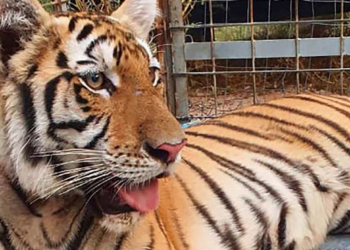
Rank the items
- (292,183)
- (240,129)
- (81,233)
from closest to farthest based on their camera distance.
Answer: (81,233)
(292,183)
(240,129)

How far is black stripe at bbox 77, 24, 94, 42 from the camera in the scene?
1.91 meters

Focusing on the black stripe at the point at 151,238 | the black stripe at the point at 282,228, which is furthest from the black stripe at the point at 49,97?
the black stripe at the point at 282,228

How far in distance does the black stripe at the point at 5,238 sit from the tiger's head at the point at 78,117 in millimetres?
123

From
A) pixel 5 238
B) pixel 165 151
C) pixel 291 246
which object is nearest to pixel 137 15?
pixel 165 151

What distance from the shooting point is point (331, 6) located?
5.83 meters

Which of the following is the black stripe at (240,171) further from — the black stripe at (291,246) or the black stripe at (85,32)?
the black stripe at (85,32)

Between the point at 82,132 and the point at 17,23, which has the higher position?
the point at 17,23

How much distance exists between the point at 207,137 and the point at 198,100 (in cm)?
257

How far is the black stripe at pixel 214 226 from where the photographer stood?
2453 mm

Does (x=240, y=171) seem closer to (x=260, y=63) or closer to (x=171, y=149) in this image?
(x=171, y=149)

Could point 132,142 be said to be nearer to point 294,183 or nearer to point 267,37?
point 294,183

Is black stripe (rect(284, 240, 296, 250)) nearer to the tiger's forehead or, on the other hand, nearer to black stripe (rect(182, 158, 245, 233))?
black stripe (rect(182, 158, 245, 233))

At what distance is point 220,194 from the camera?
2549 mm

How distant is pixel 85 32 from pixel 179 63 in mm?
2321
